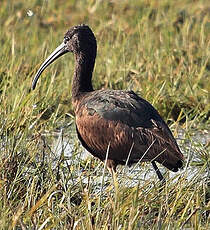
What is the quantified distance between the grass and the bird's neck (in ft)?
1.19

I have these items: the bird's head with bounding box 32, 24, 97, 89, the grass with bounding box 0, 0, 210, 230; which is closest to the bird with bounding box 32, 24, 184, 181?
the grass with bounding box 0, 0, 210, 230

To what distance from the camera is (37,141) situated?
5.76 m

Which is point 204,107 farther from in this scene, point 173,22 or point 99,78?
point 173,22

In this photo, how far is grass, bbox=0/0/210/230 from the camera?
15.4 feet

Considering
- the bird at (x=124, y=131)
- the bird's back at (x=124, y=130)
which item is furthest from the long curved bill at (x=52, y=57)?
the bird's back at (x=124, y=130)

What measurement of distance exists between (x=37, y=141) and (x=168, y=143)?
89 cm

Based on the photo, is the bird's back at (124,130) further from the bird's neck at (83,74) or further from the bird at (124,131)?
the bird's neck at (83,74)

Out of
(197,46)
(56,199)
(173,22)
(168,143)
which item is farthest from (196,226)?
(173,22)

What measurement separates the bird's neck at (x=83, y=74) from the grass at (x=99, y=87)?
1.19 ft

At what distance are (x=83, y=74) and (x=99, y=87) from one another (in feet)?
5.32

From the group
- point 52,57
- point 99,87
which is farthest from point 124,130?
point 99,87

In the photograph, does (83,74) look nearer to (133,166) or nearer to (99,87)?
(133,166)

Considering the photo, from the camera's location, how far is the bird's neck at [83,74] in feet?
21.7

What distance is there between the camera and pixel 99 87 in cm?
828
